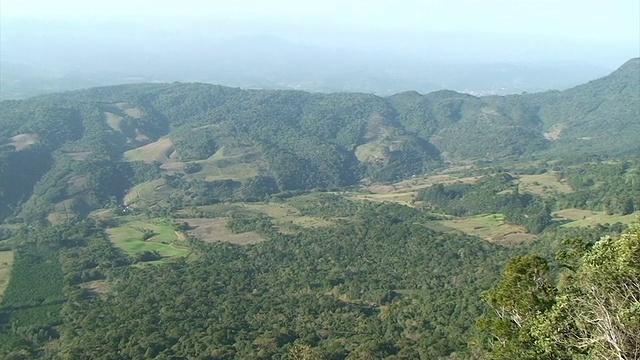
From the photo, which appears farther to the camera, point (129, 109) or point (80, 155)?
point (129, 109)

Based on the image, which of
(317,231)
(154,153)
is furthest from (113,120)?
(317,231)

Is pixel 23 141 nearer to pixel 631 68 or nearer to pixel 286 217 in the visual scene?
pixel 286 217

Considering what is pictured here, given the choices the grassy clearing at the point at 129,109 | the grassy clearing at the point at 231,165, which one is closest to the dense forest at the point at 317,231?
the grassy clearing at the point at 231,165

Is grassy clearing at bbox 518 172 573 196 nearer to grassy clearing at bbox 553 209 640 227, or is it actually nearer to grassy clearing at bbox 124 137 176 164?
grassy clearing at bbox 553 209 640 227

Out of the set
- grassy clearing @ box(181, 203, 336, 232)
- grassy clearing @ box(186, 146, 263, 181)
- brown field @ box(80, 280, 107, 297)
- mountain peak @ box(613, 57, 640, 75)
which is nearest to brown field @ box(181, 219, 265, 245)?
grassy clearing @ box(181, 203, 336, 232)

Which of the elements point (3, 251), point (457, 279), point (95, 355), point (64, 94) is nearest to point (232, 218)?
point (3, 251)
